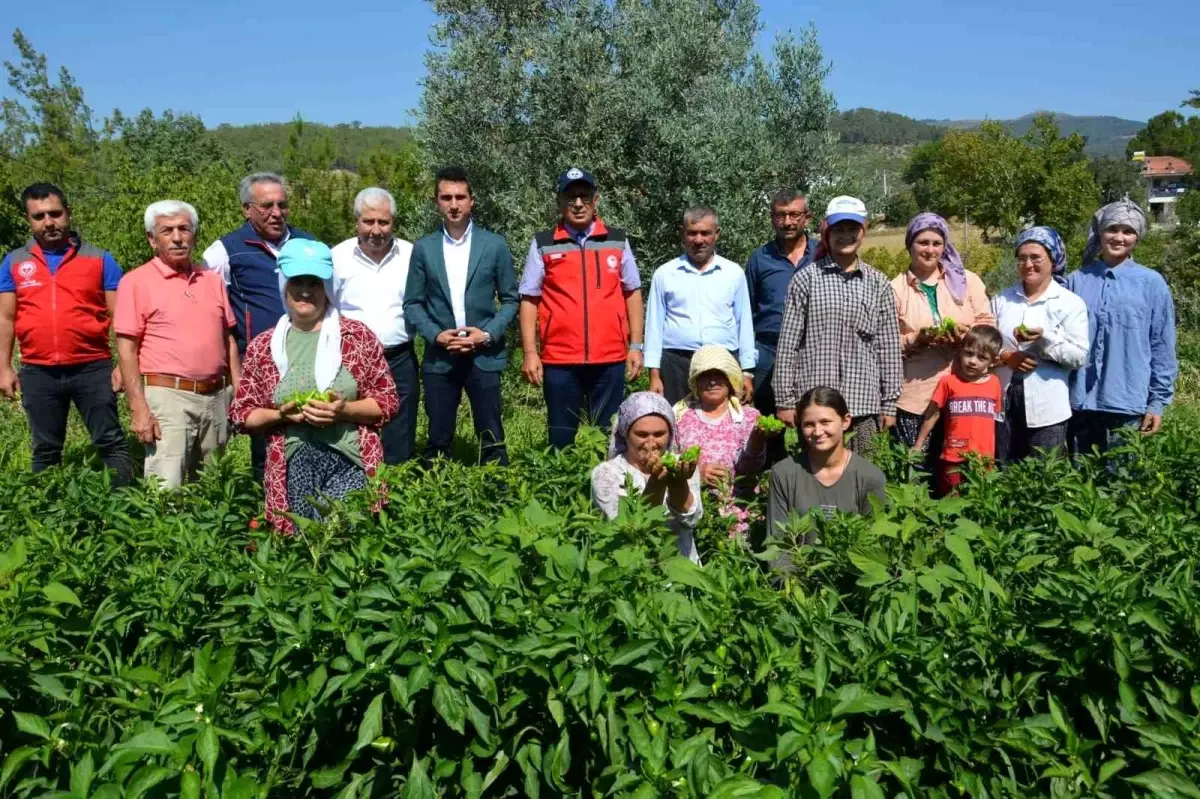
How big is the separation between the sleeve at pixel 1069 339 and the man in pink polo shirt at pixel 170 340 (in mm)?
Result: 4068

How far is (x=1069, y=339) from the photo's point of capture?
191 inches

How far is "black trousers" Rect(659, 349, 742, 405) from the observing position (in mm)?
5328

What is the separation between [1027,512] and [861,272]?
1.61 m

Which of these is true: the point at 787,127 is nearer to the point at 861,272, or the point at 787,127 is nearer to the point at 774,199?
the point at 774,199

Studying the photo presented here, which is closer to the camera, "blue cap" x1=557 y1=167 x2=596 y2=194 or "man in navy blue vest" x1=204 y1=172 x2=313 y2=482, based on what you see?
"man in navy blue vest" x1=204 y1=172 x2=313 y2=482

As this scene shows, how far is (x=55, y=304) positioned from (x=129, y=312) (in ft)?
2.73

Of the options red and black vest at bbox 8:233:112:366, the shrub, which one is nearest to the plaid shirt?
the shrub

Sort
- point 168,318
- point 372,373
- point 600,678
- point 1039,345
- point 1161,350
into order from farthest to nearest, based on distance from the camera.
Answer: point 1161,350 → point 1039,345 → point 168,318 → point 372,373 → point 600,678

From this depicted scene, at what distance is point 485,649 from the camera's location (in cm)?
211

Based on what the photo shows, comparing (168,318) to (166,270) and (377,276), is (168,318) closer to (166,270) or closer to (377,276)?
(166,270)

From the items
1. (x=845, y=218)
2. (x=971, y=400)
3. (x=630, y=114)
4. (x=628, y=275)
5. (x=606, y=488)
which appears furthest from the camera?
(x=630, y=114)

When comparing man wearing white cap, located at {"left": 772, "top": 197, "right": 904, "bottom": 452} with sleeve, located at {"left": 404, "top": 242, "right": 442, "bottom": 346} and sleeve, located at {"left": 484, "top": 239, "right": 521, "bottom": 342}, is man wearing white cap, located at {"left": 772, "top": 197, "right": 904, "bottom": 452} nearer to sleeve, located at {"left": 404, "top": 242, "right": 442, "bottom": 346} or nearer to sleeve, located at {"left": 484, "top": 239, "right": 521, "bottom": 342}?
sleeve, located at {"left": 484, "top": 239, "right": 521, "bottom": 342}

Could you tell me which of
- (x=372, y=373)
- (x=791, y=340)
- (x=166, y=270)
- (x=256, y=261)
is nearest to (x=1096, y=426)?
(x=791, y=340)

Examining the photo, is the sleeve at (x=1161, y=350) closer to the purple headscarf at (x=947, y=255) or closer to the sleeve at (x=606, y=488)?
the purple headscarf at (x=947, y=255)
